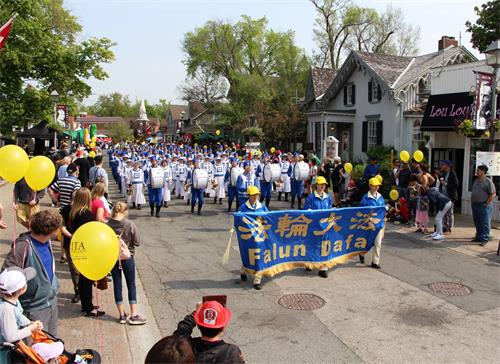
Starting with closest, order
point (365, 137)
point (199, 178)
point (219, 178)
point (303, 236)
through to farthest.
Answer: point (303, 236) → point (199, 178) → point (219, 178) → point (365, 137)

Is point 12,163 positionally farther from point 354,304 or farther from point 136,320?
point 354,304

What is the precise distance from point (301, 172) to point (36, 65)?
43.6 ft

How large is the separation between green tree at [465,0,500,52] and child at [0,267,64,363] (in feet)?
100

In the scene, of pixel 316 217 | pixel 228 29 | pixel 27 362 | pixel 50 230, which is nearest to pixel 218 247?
pixel 316 217

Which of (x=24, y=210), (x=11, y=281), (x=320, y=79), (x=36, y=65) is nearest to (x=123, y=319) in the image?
(x=11, y=281)

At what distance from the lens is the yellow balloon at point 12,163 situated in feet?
21.8

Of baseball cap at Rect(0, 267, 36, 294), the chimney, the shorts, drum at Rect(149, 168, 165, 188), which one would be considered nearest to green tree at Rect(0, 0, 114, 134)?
drum at Rect(149, 168, 165, 188)

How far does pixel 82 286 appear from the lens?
20.1 feet

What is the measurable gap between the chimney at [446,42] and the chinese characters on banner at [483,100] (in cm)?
1732

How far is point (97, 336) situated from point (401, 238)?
27.2ft

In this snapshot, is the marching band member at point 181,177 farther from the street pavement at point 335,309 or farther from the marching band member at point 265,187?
the street pavement at point 335,309

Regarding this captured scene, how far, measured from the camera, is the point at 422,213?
11875mm

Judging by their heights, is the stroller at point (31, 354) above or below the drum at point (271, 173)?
below

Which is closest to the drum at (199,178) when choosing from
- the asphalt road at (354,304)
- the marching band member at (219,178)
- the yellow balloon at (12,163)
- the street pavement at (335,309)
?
the marching band member at (219,178)
